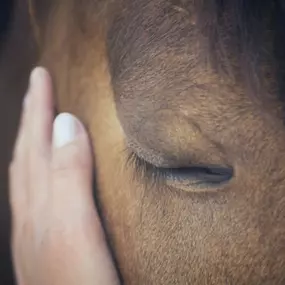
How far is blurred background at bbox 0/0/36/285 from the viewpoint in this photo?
0.75 meters

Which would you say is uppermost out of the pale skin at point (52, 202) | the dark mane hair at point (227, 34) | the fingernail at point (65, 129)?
the dark mane hair at point (227, 34)

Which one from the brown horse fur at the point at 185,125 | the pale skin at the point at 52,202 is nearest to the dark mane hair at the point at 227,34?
the brown horse fur at the point at 185,125

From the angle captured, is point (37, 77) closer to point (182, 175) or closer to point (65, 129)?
point (65, 129)

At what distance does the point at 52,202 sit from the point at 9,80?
0.38ft

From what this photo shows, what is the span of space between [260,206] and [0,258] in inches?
9.5

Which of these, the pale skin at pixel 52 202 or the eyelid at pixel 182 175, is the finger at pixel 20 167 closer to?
the pale skin at pixel 52 202

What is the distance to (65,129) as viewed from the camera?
73cm

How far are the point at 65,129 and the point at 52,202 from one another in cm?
6

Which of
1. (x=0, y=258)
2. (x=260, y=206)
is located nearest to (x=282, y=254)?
(x=260, y=206)

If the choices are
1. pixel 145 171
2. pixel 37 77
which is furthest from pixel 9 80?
pixel 145 171

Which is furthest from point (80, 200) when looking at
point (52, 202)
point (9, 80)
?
point (9, 80)

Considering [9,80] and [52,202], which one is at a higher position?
[9,80]

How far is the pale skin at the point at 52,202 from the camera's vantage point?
72cm

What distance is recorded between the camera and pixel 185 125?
68 centimetres
